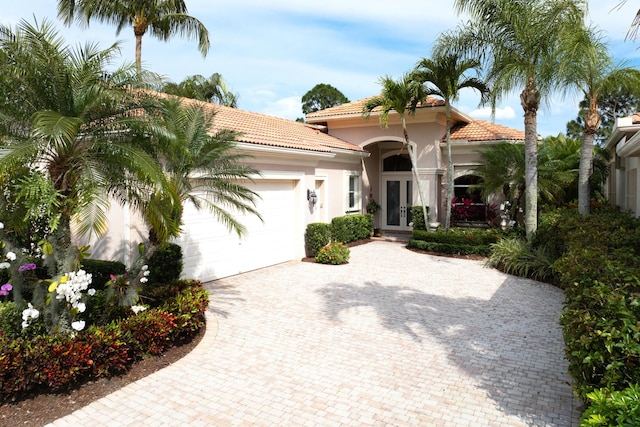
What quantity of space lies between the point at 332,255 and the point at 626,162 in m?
9.45

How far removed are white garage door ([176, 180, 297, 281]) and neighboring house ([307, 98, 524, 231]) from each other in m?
6.61

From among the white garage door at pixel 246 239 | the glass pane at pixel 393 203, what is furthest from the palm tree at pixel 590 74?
the glass pane at pixel 393 203

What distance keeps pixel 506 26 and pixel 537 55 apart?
3.93ft

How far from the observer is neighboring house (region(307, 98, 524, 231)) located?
58.5 feet

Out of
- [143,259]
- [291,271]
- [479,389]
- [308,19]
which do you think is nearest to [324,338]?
[479,389]

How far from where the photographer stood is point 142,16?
19406 millimetres

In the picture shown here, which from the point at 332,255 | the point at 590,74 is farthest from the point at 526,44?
the point at 332,255

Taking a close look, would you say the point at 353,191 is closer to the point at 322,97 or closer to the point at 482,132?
the point at 482,132

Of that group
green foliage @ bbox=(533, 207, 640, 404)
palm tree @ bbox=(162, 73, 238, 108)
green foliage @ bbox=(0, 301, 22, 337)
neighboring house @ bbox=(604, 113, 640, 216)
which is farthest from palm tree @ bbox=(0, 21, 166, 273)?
palm tree @ bbox=(162, 73, 238, 108)

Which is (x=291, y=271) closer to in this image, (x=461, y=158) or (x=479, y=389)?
(x=479, y=389)

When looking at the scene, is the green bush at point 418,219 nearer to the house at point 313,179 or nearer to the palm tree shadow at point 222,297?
the house at point 313,179

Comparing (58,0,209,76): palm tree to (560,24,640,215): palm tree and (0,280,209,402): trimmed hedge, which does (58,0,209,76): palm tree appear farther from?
(560,24,640,215): palm tree

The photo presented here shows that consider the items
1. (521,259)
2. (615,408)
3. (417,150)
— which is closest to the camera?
(615,408)

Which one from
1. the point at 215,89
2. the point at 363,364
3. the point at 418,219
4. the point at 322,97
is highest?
the point at 322,97
